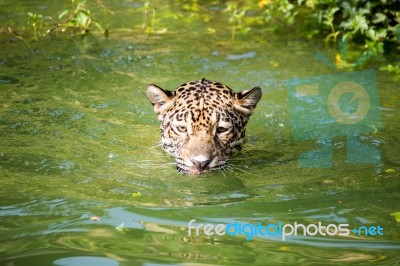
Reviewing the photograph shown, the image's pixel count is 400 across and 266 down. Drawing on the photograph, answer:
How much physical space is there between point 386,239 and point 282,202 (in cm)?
118

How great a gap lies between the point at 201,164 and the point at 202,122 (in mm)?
602

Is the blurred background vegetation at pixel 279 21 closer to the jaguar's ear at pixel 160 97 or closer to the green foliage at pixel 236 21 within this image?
the green foliage at pixel 236 21

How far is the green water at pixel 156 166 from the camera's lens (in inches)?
248

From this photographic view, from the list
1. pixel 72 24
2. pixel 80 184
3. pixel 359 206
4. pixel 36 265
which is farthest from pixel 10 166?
pixel 72 24

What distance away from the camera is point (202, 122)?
8211 millimetres

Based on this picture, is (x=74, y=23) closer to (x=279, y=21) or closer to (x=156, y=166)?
(x=279, y=21)

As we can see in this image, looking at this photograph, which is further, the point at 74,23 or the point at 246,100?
the point at 74,23

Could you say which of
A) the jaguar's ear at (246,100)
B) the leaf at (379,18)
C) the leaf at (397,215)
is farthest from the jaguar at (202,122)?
the leaf at (379,18)

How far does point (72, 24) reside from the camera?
12766mm

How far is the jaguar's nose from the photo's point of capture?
25.6 feet

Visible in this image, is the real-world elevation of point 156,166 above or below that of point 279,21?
below

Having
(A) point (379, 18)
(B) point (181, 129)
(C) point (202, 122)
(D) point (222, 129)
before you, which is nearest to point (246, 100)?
(D) point (222, 129)

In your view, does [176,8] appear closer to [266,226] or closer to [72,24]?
[72,24]

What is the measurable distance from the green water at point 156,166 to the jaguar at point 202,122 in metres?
0.21
